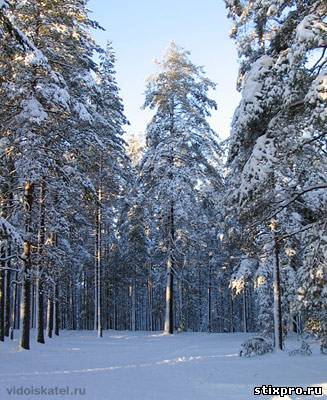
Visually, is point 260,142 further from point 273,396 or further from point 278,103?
point 273,396

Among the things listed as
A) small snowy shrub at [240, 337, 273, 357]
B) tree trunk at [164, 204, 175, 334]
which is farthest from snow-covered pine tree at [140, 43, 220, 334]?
Result: small snowy shrub at [240, 337, 273, 357]

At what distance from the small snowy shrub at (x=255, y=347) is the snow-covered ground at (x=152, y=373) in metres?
0.37

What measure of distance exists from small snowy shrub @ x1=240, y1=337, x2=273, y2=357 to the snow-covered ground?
1.21 feet

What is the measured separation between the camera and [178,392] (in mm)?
9055

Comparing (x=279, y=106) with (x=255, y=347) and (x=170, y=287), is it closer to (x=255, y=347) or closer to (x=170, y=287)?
(x=255, y=347)

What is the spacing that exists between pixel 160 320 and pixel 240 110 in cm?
5248

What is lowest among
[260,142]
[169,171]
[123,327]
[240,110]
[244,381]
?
[123,327]

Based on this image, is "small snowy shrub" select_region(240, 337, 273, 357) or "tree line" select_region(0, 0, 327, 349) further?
"small snowy shrub" select_region(240, 337, 273, 357)

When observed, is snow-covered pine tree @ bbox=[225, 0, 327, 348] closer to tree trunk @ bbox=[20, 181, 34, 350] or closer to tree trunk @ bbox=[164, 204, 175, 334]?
tree trunk @ bbox=[20, 181, 34, 350]

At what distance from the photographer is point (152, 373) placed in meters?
11.5

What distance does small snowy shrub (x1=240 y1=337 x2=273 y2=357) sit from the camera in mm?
15641

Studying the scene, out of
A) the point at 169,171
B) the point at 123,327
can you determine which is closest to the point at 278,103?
the point at 169,171

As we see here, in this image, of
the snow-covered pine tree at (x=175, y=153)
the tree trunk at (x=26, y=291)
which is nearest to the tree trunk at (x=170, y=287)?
the snow-covered pine tree at (x=175, y=153)

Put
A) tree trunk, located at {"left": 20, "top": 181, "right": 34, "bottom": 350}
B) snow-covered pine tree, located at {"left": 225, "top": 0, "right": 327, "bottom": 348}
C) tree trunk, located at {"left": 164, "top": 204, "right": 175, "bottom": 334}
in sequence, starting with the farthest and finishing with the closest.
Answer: tree trunk, located at {"left": 164, "top": 204, "right": 175, "bottom": 334}
tree trunk, located at {"left": 20, "top": 181, "right": 34, "bottom": 350}
snow-covered pine tree, located at {"left": 225, "top": 0, "right": 327, "bottom": 348}
